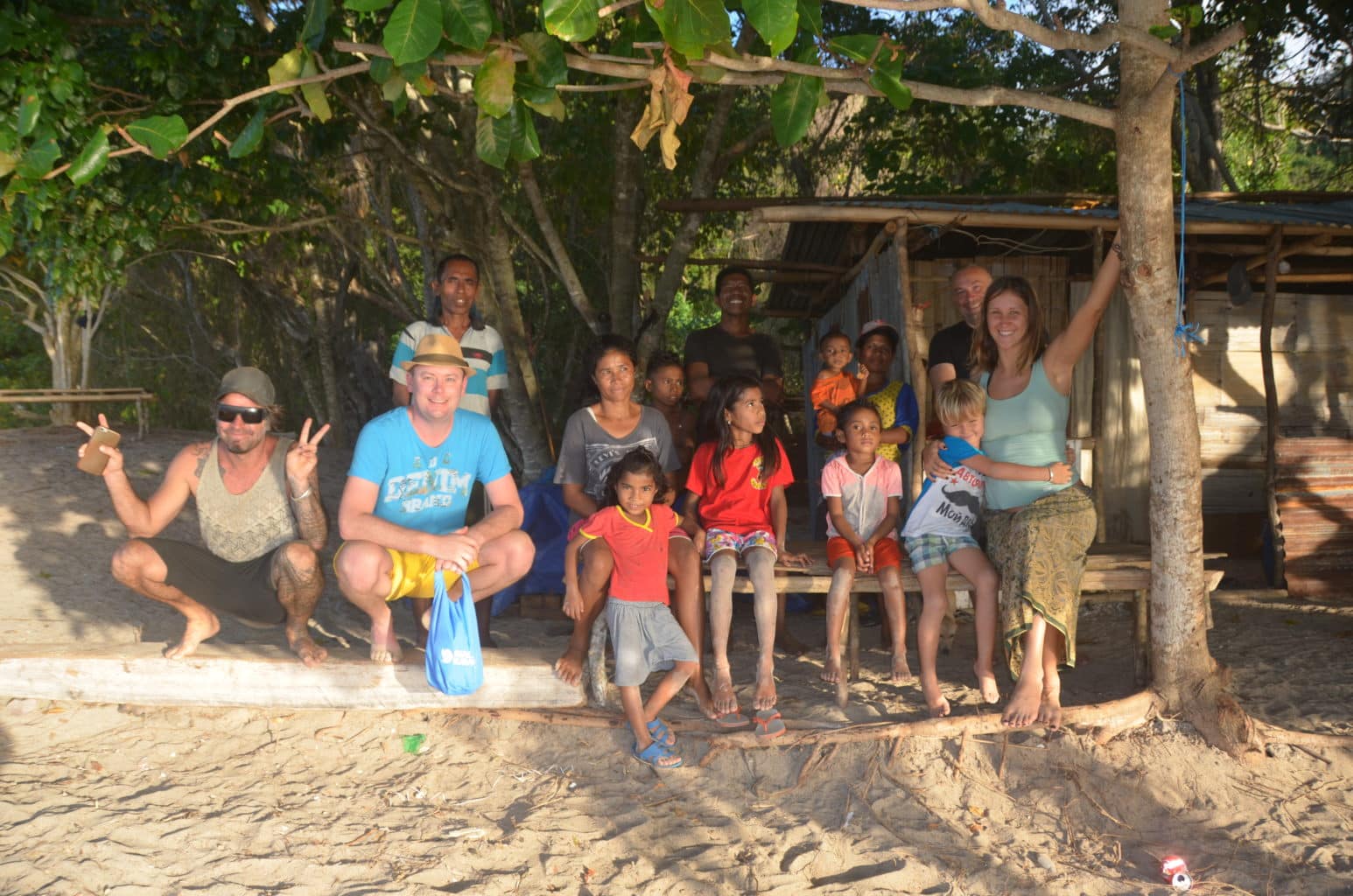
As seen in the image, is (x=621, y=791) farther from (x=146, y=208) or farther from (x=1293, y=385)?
(x=1293, y=385)

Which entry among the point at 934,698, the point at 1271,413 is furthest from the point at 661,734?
the point at 1271,413

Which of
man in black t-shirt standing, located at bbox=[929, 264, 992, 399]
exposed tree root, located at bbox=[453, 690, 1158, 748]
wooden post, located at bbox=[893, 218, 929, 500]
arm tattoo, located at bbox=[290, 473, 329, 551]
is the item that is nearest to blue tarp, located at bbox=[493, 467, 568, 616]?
arm tattoo, located at bbox=[290, 473, 329, 551]

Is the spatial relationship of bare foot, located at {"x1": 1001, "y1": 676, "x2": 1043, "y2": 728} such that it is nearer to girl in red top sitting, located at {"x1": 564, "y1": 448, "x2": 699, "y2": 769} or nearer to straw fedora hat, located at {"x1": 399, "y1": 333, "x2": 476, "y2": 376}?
girl in red top sitting, located at {"x1": 564, "y1": 448, "x2": 699, "y2": 769}

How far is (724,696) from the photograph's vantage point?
428cm

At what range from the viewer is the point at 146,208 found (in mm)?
Result: 6098

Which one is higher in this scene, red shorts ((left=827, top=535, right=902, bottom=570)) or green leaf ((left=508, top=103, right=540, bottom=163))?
green leaf ((left=508, top=103, right=540, bottom=163))

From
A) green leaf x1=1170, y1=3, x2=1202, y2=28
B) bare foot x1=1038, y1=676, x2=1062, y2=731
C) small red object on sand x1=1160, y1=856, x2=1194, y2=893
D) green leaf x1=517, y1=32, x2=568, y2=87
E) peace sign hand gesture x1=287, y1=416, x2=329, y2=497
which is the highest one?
green leaf x1=1170, y1=3, x2=1202, y2=28

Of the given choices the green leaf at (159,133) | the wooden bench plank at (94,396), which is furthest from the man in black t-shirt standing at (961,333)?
the wooden bench plank at (94,396)

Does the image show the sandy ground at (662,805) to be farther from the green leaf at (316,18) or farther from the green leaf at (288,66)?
the green leaf at (316,18)

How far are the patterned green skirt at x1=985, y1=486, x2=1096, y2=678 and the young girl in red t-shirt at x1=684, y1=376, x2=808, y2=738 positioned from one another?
938 mm

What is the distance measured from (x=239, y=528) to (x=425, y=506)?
83 centimetres

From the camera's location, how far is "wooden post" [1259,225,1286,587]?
6707 mm

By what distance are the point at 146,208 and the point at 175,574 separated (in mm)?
2842

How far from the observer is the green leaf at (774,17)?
2.86 m
